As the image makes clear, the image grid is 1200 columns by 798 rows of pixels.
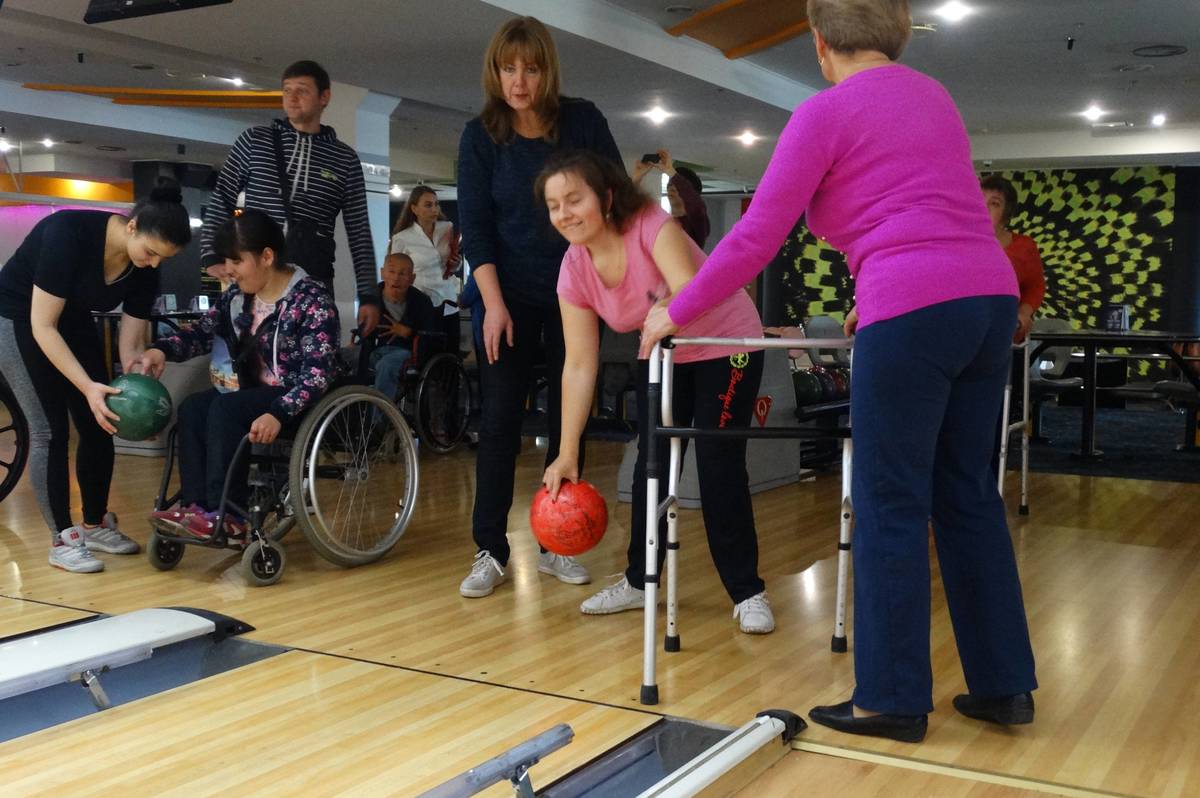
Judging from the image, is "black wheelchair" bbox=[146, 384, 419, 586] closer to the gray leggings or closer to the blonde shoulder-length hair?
the gray leggings

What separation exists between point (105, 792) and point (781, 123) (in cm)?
1015

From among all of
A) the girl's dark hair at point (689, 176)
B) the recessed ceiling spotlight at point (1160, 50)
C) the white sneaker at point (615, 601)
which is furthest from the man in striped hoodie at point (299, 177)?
the recessed ceiling spotlight at point (1160, 50)

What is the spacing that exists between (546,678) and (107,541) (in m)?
1.82

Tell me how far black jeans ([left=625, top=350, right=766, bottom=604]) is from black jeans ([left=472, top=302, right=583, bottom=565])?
17.7 inches

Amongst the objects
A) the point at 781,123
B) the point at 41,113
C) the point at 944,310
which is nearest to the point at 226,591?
the point at 944,310

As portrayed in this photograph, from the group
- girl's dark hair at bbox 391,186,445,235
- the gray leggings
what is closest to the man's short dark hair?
the gray leggings

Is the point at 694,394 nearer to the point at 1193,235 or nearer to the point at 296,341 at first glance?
the point at 296,341

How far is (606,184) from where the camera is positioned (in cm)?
262

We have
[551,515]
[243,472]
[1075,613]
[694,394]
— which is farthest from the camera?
[243,472]

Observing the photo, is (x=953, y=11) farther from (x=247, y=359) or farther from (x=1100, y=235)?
(x=1100, y=235)

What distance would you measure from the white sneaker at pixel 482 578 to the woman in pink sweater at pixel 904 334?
1227mm

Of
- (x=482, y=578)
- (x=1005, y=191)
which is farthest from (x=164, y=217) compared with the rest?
(x=1005, y=191)

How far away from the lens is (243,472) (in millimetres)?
3320

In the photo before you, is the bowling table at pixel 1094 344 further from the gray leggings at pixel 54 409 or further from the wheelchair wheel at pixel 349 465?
the gray leggings at pixel 54 409
